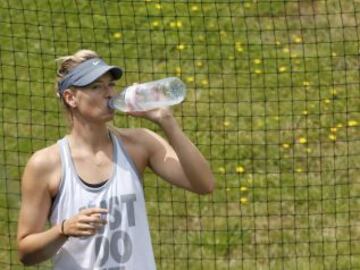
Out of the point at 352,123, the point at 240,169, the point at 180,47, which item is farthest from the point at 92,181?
the point at 180,47

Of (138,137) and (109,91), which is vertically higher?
(109,91)

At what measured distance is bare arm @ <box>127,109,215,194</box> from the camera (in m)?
4.47

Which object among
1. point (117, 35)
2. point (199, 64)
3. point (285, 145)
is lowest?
point (285, 145)

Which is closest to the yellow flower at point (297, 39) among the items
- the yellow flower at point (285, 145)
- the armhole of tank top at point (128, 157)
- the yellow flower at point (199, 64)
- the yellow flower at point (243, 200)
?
the yellow flower at point (199, 64)

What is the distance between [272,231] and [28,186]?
10.3 ft

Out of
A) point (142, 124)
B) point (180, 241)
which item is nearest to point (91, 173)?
point (180, 241)

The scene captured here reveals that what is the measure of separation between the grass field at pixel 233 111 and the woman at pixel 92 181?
92.8 inches

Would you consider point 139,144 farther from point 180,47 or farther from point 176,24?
point 176,24

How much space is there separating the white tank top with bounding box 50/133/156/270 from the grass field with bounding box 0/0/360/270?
2.36 metres

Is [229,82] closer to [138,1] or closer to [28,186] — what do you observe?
[138,1]

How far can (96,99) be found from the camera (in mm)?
4500

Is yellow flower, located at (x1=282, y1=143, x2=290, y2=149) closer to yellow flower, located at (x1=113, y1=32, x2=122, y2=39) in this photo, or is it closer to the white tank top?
yellow flower, located at (x1=113, y1=32, x2=122, y2=39)

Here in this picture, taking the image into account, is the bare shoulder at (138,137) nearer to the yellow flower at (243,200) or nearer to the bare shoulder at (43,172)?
the bare shoulder at (43,172)

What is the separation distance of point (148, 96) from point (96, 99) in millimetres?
199
